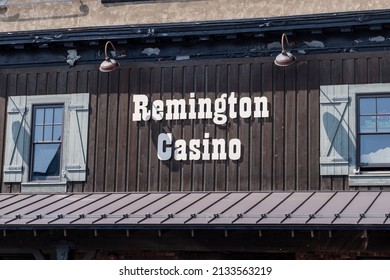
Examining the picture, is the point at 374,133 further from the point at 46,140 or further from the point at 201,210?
the point at 46,140

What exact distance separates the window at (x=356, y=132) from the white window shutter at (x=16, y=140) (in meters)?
5.85

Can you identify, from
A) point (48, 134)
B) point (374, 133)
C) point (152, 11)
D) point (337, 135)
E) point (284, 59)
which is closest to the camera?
point (284, 59)

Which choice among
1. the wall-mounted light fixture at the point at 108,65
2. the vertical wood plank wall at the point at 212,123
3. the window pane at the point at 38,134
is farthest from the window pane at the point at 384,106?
the window pane at the point at 38,134

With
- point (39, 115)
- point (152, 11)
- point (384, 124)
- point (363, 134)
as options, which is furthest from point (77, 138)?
point (384, 124)

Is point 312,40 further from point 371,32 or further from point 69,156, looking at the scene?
point 69,156

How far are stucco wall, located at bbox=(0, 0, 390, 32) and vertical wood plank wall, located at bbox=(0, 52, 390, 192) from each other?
1.86 metres

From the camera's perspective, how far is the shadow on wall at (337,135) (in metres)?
16.7

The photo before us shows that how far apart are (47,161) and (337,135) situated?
5661 mm

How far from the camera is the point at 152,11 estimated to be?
64.4ft

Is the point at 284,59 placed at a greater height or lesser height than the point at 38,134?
greater

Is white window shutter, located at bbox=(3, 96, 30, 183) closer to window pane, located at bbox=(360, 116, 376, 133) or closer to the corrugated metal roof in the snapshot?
the corrugated metal roof

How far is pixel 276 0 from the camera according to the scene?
1917 cm

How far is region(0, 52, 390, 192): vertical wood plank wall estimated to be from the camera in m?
17.0

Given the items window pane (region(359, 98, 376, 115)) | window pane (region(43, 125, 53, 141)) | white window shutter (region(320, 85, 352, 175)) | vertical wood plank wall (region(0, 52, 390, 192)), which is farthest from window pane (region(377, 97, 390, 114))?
window pane (region(43, 125, 53, 141))
